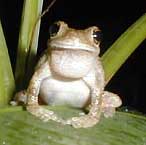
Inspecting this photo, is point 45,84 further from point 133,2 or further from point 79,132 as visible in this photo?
point 133,2

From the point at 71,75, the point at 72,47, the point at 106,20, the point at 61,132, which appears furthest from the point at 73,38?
the point at 106,20

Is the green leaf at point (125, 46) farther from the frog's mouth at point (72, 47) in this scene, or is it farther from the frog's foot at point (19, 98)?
the frog's foot at point (19, 98)

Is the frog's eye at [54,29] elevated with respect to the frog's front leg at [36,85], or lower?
elevated

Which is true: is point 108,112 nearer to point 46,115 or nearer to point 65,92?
point 65,92

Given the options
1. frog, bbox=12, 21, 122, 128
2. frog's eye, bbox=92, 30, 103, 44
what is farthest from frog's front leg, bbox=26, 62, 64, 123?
frog's eye, bbox=92, 30, 103, 44

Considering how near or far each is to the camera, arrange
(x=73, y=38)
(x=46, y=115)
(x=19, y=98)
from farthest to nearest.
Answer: (x=19, y=98)
(x=73, y=38)
(x=46, y=115)

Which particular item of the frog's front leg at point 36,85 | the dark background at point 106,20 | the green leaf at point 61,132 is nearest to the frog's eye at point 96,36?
the frog's front leg at point 36,85

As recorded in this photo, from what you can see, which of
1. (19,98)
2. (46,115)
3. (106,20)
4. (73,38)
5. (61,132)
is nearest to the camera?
(61,132)

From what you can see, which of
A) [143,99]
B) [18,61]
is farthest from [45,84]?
[143,99]
